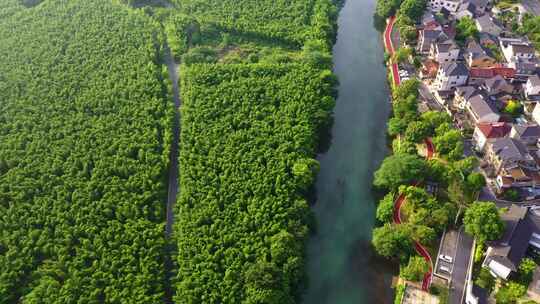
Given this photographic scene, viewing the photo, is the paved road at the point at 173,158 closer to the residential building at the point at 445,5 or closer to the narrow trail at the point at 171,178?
the narrow trail at the point at 171,178

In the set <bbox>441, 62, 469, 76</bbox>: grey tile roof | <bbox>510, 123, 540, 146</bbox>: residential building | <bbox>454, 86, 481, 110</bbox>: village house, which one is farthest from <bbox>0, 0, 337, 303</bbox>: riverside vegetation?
<bbox>510, 123, 540, 146</bbox>: residential building

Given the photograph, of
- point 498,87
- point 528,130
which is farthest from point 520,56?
point 528,130

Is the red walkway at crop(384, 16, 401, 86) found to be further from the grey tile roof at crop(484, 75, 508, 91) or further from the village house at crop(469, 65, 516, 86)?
the grey tile roof at crop(484, 75, 508, 91)

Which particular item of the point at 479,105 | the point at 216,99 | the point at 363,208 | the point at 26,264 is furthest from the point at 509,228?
the point at 26,264

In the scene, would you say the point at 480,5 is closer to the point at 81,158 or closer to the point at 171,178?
the point at 171,178

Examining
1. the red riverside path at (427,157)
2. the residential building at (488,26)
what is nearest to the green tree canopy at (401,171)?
the red riverside path at (427,157)

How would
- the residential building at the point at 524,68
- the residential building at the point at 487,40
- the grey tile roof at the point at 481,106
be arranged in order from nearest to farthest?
the grey tile roof at the point at 481,106 → the residential building at the point at 524,68 → the residential building at the point at 487,40
